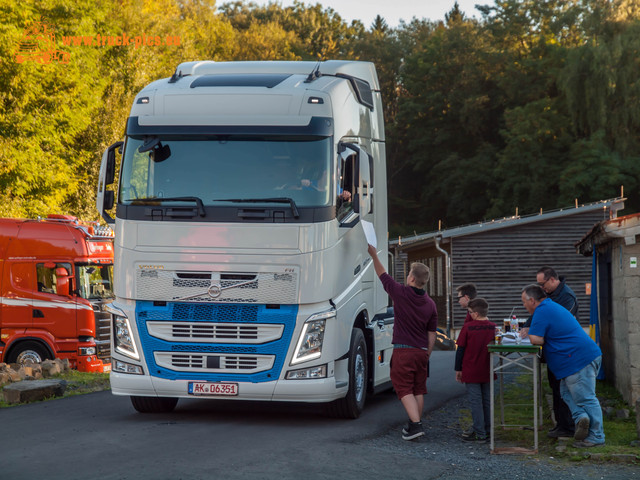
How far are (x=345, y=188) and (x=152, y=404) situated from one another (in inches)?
139

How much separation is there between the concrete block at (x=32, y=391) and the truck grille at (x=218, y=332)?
3626 mm

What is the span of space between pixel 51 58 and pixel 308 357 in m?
25.3

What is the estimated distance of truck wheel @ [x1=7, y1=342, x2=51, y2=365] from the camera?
19.6m

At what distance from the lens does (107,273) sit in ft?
67.2

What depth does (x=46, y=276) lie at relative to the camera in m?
19.5

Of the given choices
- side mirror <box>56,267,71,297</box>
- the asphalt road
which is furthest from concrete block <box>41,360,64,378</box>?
the asphalt road

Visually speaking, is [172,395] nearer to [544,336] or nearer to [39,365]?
[544,336]

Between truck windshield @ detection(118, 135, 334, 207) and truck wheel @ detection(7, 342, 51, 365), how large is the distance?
10.3 m

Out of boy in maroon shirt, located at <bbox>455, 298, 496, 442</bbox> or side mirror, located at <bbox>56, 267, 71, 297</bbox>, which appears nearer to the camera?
boy in maroon shirt, located at <bbox>455, 298, 496, 442</bbox>

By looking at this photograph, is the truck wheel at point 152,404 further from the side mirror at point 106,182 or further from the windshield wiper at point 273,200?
the windshield wiper at point 273,200

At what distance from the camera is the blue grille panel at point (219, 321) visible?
10078mm

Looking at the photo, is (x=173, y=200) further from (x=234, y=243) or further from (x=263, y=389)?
(x=263, y=389)

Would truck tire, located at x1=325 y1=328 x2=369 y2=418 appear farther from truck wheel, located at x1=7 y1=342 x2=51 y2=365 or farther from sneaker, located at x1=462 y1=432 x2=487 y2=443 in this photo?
truck wheel, located at x1=7 y1=342 x2=51 y2=365

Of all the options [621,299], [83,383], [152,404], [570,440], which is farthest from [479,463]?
[83,383]
